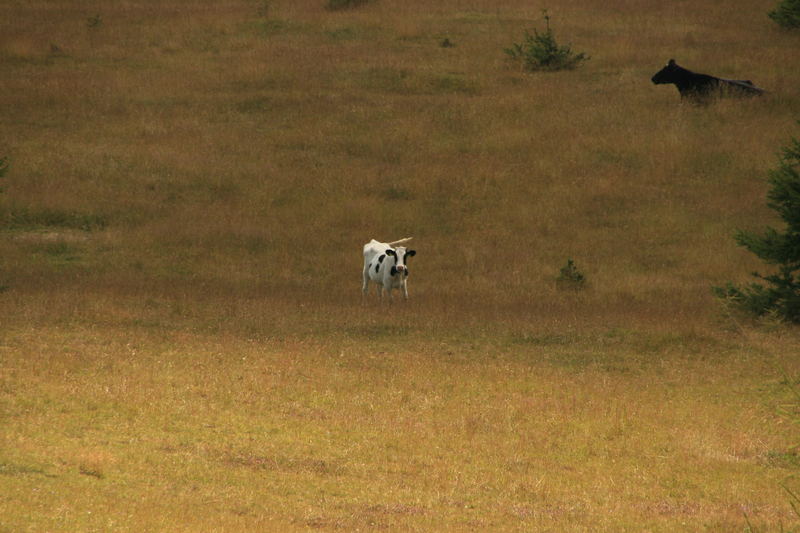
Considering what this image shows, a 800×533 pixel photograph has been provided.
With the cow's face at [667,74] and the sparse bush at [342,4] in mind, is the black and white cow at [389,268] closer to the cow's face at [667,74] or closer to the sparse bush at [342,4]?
the cow's face at [667,74]

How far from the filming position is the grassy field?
42.6ft

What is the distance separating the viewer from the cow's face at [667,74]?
41844mm

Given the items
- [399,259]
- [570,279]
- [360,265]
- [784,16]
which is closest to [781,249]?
[570,279]

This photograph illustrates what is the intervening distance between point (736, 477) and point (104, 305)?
1454 cm

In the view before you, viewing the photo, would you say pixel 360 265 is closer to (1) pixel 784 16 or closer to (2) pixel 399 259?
(2) pixel 399 259

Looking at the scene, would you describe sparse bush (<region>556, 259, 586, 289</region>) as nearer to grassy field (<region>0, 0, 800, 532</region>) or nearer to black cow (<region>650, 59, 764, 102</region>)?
grassy field (<region>0, 0, 800, 532</region>)

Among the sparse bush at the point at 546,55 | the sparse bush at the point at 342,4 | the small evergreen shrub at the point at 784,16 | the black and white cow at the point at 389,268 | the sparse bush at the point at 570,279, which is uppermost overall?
the sparse bush at the point at 342,4

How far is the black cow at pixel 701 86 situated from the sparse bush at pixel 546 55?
5.98 m

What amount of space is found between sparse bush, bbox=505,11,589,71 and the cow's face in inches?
216

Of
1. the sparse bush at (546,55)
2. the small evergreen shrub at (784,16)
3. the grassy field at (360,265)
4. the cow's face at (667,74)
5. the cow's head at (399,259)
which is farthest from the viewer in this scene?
the small evergreen shrub at (784,16)

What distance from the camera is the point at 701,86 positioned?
1678 inches

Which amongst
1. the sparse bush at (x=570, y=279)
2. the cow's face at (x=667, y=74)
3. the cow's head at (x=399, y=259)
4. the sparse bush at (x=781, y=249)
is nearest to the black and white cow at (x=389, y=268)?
the cow's head at (x=399, y=259)

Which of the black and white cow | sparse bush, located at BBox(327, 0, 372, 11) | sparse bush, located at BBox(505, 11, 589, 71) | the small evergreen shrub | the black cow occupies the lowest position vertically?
the black and white cow

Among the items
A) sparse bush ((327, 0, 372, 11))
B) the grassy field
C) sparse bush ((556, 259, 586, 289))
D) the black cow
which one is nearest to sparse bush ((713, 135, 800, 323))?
the grassy field
